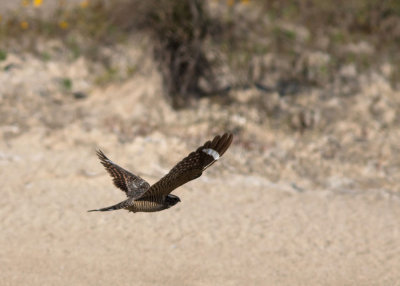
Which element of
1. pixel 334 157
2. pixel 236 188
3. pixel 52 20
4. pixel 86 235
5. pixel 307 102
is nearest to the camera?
pixel 86 235

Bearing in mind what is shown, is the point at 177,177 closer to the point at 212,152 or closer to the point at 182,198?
the point at 212,152

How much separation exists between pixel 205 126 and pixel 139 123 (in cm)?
74

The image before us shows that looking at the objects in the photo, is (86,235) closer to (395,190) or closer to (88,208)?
(88,208)

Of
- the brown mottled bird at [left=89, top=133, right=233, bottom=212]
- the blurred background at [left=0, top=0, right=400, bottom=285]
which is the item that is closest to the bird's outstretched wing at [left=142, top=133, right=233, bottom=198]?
the brown mottled bird at [left=89, top=133, right=233, bottom=212]

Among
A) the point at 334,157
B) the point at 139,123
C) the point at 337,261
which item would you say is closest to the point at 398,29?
the point at 334,157

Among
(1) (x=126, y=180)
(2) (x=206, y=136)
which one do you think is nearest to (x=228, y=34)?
(2) (x=206, y=136)

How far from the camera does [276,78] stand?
8945mm

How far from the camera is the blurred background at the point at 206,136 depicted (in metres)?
5.37

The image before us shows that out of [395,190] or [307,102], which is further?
[307,102]

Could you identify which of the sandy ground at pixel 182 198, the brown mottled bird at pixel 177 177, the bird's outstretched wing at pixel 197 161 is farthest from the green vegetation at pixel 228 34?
the bird's outstretched wing at pixel 197 161

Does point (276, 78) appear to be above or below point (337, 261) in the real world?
above

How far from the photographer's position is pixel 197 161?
3.52 metres

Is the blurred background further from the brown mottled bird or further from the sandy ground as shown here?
the brown mottled bird

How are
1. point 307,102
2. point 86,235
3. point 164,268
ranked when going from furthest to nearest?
point 307,102 < point 86,235 < point 164,268
